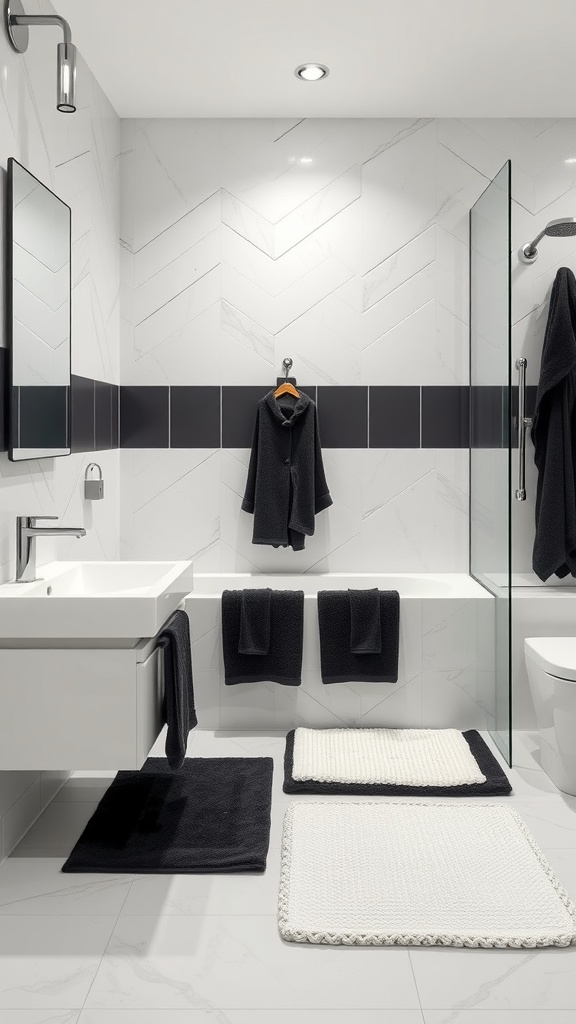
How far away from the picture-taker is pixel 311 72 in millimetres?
3656

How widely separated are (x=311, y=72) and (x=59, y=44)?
1.41 meters

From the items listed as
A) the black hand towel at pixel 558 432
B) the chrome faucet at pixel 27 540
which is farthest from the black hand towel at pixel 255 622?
the black hand towel at pixel 558 432

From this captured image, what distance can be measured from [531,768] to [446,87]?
2892 millimetres

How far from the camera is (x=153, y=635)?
234 centimetres

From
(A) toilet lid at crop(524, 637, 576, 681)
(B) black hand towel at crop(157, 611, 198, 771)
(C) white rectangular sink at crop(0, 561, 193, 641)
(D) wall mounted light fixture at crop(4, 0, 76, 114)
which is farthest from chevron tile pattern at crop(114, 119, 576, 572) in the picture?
(C) white rectangular sink at crop(0, 561, 193, 641)

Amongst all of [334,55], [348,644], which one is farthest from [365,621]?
[334,55]

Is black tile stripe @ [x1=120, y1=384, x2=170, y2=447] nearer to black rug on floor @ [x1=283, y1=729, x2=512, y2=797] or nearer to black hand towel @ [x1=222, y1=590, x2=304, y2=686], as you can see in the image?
black hand towel @ [x1=222, y1=590, x2=304, y2=686]

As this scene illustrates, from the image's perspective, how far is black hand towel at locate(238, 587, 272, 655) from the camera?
12.1 feet

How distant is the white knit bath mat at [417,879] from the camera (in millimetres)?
2213

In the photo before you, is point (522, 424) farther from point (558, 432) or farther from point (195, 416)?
point (195, 416)

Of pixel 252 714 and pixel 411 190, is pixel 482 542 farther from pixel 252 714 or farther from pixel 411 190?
pixel 411 190

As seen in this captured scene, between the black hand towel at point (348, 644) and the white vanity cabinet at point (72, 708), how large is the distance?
1524 mm

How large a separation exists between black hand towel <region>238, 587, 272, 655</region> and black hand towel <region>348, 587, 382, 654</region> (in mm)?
362

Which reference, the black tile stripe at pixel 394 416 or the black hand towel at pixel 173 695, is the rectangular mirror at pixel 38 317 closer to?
the black hand towel at pixel 173 695
